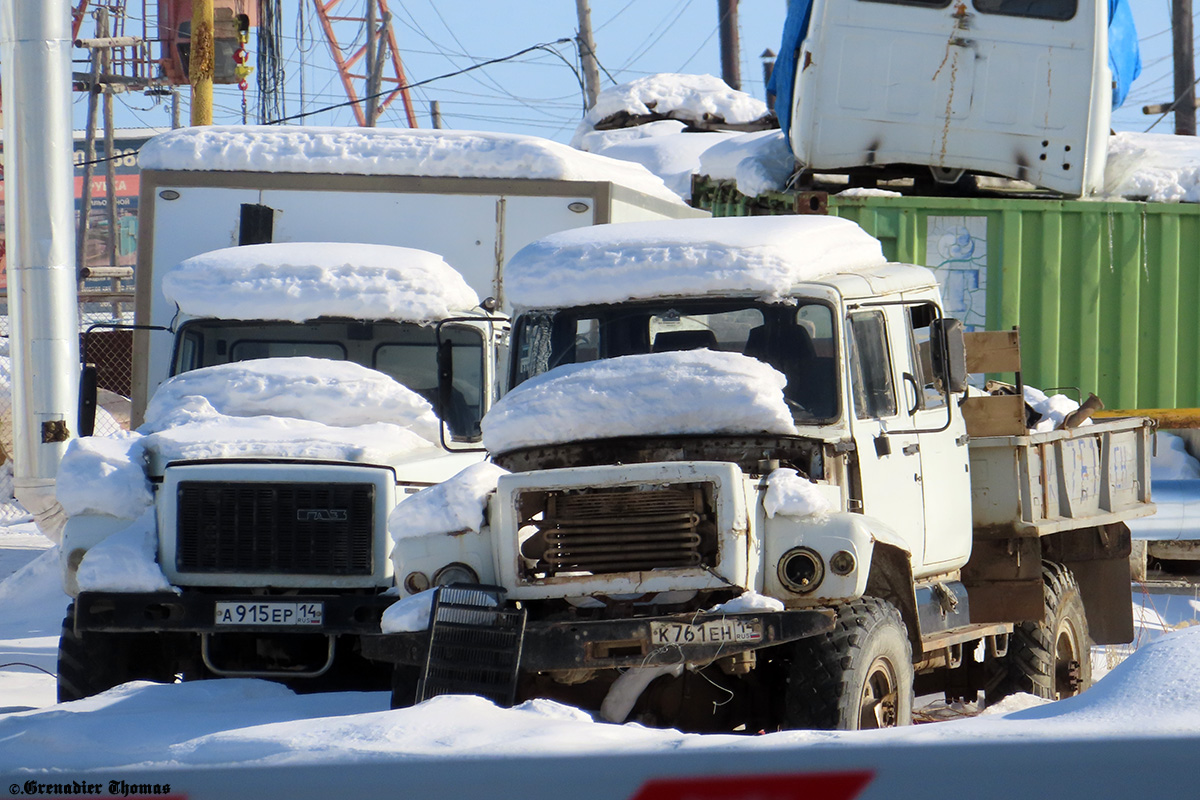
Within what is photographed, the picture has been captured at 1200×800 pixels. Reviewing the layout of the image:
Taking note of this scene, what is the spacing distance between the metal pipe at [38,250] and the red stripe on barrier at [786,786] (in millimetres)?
9095

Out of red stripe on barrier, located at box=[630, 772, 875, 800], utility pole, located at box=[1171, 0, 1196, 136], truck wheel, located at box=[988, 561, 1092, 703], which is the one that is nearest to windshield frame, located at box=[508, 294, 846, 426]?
truck wheel, located at box=[988, 561, 1092, 703]

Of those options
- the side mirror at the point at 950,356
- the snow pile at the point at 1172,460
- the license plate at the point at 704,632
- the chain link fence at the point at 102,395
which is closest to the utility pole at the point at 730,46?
the chain link fence at the point at 102,395

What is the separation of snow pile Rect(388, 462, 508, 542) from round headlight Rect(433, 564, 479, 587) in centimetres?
13

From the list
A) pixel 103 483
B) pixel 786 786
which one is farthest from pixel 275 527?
pixel 786 786

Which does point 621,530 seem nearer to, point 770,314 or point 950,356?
point 770,314

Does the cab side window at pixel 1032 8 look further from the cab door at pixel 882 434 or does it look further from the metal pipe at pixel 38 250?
the metal pipe at pixel 38 250

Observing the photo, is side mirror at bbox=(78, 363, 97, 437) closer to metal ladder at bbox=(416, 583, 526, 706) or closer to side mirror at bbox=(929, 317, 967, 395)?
metal ladder at bbox=(416, 583, 526, 706)

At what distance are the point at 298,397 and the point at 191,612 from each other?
4.40 feet

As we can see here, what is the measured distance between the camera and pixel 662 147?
16.7m

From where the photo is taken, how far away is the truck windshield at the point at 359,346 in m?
7.90

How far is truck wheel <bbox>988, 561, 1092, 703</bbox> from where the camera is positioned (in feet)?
25.2

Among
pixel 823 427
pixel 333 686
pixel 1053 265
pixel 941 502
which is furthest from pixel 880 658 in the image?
pixel 1053 265

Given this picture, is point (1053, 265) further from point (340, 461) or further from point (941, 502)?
point (340, 461)

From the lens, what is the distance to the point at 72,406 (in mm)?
10766
